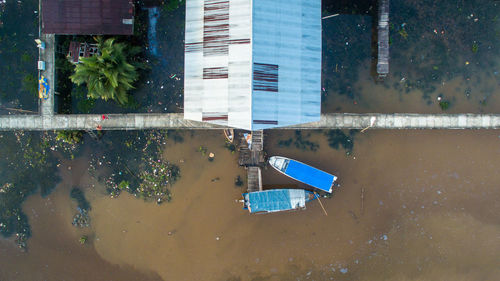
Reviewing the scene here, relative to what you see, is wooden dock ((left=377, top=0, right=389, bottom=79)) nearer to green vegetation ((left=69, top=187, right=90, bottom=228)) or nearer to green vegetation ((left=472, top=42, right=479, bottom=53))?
green vegetation ((left=472, top=42, right=479, bottom=53))

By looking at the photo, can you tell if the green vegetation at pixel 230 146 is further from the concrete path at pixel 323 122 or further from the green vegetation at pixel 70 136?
the green vegetation at pixel 70 136

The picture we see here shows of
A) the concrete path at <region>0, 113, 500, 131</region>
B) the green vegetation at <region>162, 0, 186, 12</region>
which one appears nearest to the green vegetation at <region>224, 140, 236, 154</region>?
the concrete path at <region>0, 113, 500, 131</region>

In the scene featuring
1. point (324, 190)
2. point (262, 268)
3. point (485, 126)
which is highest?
point (485, 126)

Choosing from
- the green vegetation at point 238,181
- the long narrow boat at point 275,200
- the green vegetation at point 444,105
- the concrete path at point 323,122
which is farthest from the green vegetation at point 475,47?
the green vegetation at point 238,181

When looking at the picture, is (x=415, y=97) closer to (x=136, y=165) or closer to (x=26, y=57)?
(x=136, y=165)

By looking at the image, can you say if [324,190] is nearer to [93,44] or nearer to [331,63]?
[331,63]

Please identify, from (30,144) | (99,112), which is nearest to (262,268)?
(99,112)
